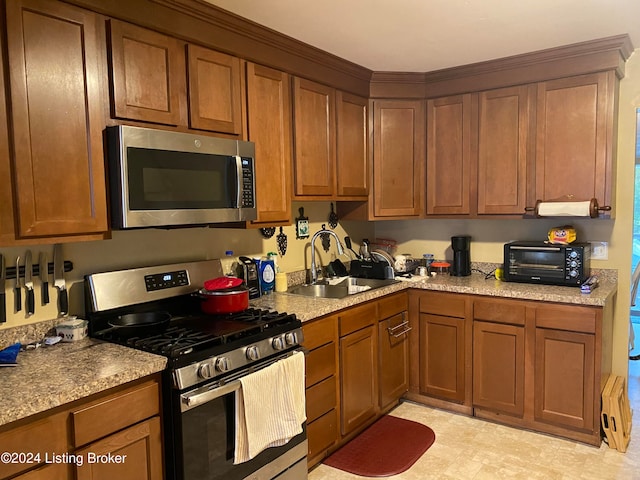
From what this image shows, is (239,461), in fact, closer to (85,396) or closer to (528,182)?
(85,396)

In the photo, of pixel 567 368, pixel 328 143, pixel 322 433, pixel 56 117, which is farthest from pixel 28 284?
pixel 567 368

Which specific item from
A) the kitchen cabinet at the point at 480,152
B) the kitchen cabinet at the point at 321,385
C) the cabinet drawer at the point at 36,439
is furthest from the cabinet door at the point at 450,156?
the cabinet drawer at the point at 36,439

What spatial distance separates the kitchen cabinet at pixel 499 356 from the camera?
2.97 m

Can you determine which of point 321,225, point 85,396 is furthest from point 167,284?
point 321,225

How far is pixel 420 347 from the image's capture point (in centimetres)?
339

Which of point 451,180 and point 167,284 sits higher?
point 451,180

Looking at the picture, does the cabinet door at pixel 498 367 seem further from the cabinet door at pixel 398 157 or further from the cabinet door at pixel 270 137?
the cabinet door at pixel 270 137

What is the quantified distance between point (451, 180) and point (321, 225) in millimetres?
1017

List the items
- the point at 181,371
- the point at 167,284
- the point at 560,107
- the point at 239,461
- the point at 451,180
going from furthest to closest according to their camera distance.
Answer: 1. the point at 451,180
2. the point at 560,107
3. the point at 167,284
4. the point at 239,461
5. the point at 181,371

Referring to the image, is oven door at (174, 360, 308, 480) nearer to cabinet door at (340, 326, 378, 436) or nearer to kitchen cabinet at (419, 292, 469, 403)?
cabinet door at (340, 326, 378, 436)

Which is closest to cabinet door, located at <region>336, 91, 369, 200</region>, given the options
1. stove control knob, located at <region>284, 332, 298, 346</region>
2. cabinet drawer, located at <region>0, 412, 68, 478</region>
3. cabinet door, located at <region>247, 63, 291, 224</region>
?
cabinet door, located at <region>247, 63, 291, 224</region>

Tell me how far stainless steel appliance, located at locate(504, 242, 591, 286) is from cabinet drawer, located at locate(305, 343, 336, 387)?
1431 millimetres

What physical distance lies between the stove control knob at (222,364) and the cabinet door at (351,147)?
1570 mm

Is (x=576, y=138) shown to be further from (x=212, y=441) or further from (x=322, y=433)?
(x=212, y=441)
